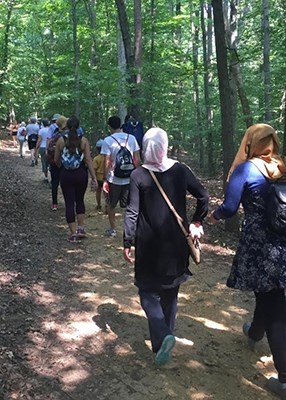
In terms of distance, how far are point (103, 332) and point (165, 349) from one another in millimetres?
1012

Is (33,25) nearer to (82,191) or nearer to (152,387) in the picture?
(82,191)

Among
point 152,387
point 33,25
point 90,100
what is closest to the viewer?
point 152,387

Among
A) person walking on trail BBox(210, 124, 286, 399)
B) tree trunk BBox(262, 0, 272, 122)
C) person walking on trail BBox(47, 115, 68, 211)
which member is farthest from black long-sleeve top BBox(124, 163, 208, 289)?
tree trunk BBox(262, 0, 272, 122)

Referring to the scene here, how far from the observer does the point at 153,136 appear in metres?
3.70

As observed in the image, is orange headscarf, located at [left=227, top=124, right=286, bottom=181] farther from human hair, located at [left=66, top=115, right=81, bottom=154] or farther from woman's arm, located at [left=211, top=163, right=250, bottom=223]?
human hair, located at [left=66, top=115, right=81, bottom=154]

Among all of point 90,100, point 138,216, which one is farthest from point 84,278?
point 90,100

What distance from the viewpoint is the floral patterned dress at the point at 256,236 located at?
11.6 ft

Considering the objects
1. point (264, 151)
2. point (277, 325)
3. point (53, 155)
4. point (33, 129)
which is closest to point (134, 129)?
point (53, 155)

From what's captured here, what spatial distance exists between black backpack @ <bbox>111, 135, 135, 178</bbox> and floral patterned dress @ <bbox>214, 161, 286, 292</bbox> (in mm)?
3690

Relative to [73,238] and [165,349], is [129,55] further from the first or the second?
[165,349]

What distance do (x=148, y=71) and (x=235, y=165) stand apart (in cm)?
1167

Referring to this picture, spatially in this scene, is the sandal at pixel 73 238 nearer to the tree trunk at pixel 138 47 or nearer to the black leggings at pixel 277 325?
the black leggings at pixel 277 325

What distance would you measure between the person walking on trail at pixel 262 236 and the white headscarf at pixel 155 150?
0.58 metres

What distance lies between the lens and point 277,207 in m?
3.38
